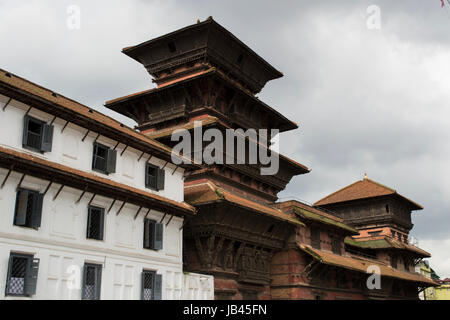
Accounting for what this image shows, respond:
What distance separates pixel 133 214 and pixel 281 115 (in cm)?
1977

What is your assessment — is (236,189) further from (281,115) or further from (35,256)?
(35,256)

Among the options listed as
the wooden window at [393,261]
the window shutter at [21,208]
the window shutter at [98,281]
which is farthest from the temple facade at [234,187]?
the wooden window at [393,261]

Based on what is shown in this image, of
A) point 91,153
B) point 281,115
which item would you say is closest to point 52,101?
point 91,153

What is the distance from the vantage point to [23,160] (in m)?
16.3

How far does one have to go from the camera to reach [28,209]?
17188mm

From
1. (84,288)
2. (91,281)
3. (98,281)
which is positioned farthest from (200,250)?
(84,288)

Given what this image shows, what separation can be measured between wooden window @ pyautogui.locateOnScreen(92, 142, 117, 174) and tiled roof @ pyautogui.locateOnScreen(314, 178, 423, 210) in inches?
1683

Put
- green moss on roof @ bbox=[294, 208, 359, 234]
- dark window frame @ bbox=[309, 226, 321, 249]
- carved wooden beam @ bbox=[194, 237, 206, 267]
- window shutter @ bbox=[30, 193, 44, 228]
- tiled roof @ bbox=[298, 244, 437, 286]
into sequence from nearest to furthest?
window shutter @ bbox=[30, 193, 44, 228] < carved wooden beam @ bbox=[194, 237, 206, 267] < tiled roof @ bbox=[298, 244, 437, 286] < green moss on roof @ bbox=[294, 208, 359, 234] < dark window frame @ bbox=[309, 226, 321, 249]

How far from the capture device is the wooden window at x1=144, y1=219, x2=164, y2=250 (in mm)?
22234

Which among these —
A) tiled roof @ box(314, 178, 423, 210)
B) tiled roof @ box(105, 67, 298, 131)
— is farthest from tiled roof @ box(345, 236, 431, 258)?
tiled roof @ box(105, 67, 298, 131)

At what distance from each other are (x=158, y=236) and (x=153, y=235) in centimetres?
28

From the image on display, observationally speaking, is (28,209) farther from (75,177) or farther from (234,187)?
→ (234,187)

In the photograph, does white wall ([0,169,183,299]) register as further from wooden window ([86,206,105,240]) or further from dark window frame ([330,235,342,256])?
dark window frame ([330,235,342,256])
